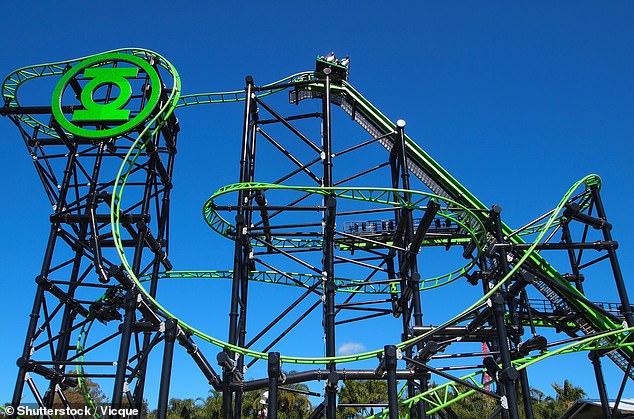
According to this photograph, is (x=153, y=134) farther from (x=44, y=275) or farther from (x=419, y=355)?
(x=419, y=355)

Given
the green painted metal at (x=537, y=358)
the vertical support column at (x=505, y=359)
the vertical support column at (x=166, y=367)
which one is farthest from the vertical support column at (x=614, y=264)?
the vertical support column at (x=166, y=367)

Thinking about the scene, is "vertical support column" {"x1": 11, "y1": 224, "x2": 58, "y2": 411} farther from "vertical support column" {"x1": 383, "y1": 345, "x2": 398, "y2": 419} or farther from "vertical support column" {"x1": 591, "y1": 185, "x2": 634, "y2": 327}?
"vertical support column" {"x1": 591, "y1": 185, "x2": 634, "y2": 327}

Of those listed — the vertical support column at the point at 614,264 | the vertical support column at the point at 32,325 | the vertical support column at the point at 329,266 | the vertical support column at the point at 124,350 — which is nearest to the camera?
the vertical support column at the point at 124,350

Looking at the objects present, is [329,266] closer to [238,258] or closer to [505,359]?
[238,258]

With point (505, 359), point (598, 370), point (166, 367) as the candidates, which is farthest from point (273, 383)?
point (598, 370)

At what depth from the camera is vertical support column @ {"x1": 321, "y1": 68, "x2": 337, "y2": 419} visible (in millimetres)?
12203

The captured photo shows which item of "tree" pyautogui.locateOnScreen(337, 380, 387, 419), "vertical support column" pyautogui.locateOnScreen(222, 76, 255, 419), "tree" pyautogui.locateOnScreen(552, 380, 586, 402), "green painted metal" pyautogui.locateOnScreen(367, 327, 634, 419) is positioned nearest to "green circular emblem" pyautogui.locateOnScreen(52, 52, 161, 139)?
"vertical support column" pyautogui.locateOnScreen(222, 76, 255, 419)

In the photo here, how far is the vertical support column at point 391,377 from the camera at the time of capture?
1065 cm

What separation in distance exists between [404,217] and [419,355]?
4.28m

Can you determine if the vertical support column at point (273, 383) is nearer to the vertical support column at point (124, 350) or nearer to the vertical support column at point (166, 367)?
the vertical support column at point (166, 367)

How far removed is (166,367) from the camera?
36.0 ft

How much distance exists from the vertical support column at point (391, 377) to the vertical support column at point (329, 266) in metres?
1.47

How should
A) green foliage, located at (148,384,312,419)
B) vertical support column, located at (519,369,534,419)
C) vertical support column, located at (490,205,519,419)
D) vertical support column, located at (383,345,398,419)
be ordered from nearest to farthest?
vertical support column, located at (383,345,398,419) → vertical support column, located at (490,205,519,419) → vertical support column, located at (519,369,534,419) → green foliage, located at (148,384,312,419)

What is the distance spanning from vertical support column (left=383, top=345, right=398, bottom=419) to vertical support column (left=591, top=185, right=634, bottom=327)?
24.8 ft
